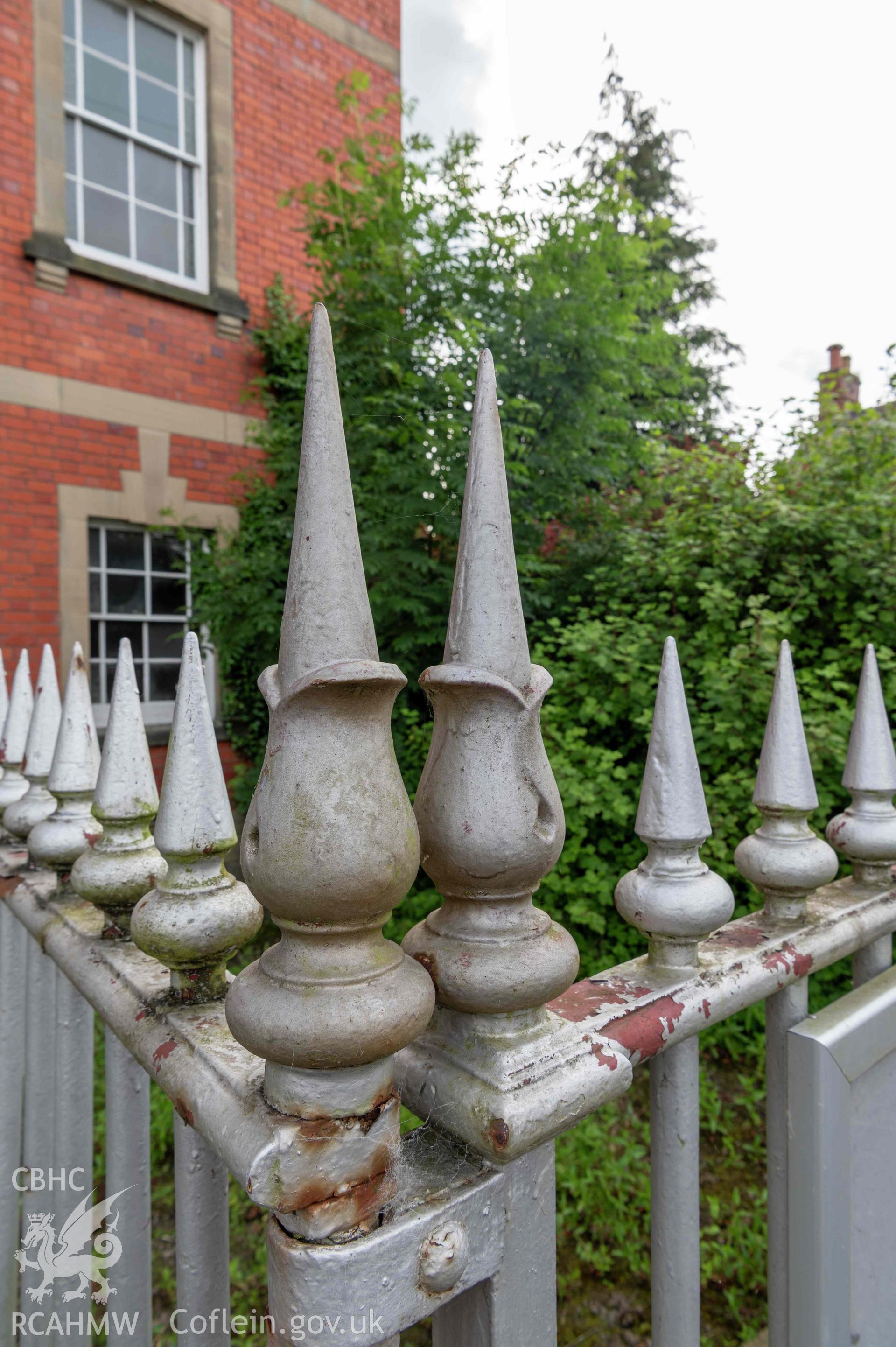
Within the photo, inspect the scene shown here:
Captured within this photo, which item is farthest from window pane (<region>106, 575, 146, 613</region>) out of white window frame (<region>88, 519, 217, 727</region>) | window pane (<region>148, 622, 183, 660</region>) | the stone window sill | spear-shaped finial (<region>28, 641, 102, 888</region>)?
spear-shaped finial (<region>28, 641, 102, 888</region>)

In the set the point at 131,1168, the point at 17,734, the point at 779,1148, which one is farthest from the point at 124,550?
the point at 779,1148

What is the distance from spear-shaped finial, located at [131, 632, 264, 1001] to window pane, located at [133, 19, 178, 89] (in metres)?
7.47

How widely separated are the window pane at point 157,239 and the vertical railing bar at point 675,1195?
7161 millimetres

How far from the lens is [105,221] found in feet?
19.6

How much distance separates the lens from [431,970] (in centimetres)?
73

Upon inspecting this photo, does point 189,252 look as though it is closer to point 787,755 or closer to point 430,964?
point 787,755

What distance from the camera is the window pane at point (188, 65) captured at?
20.3 feet

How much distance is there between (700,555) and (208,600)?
11.4ft

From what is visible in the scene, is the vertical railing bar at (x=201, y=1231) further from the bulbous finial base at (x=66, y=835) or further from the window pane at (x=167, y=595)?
the window pane at (x=167, y=595)

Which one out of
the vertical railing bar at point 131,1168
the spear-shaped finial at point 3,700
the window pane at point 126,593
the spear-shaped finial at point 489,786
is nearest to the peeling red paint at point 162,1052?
the vertical railing bar at point 131,1168

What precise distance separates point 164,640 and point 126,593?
1.76 ft

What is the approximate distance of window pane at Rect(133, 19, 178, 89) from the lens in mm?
6008

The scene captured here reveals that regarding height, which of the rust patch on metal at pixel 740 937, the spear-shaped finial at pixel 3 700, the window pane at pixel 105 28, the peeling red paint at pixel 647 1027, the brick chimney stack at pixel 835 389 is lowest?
the peeling red paint at pixel 647 1027

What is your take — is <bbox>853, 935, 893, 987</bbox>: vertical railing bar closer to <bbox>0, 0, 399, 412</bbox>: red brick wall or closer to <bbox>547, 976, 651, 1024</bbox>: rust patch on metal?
<bbox>547, 976, 651, 1024</bbox>: rust patch on metal
